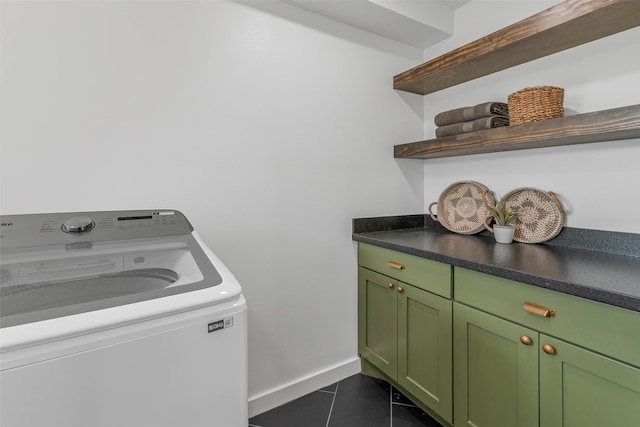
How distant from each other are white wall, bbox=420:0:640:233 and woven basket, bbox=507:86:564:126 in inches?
8.2

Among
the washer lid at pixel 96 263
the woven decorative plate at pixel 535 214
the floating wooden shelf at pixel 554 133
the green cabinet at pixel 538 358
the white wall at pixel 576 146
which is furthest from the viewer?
the woven decorative plate at pixel 535 214

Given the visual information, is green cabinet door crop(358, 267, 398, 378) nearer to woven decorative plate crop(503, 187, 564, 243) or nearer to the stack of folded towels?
woven decorative plate crop(503, 187, 564, 243)

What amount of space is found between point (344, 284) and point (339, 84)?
4.02 feet

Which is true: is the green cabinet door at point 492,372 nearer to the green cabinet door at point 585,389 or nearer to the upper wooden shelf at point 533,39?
the green cabinet door at point 585,389

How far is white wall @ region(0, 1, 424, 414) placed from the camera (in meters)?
1.20

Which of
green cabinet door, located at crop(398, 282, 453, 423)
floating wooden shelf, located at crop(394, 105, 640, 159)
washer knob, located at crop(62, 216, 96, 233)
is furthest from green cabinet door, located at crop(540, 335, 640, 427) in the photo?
washer knob, located at crop(62, 216, 96, 233)

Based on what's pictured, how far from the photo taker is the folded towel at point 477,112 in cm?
161

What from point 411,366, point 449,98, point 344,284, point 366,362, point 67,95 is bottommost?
point 366,362

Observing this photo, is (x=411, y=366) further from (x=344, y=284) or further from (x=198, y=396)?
(x=198, y=396)

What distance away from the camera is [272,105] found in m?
1.66

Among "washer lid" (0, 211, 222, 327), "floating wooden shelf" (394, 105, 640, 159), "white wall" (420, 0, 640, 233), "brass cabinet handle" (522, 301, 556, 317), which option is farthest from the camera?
"white wall" (420, 0, 640, 233)

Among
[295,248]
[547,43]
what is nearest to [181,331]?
[295,248]

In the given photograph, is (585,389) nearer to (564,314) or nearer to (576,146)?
(564,314)

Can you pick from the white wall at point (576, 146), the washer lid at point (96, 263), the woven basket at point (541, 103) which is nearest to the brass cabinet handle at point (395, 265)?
the white wall at point (576, 146)
